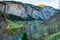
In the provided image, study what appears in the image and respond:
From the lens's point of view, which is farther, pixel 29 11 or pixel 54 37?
pixel 29 11

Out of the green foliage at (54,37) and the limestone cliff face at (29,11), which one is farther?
the limestone cliff face at (29,11)

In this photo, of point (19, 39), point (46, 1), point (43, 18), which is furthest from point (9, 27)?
point (46, 1)

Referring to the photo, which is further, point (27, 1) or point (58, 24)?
point (27, 1)

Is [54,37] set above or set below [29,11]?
below

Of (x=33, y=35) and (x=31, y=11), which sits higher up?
(x=31, y=11)

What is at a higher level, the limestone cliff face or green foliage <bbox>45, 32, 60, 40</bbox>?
the limestone cliff face

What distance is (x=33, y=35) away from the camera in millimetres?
1736

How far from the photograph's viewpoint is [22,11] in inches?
72.6

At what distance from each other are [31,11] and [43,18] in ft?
0.58

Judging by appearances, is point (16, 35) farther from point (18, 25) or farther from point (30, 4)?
point (30, 4)

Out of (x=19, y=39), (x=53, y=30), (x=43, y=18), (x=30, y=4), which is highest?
(x=30, y=4)

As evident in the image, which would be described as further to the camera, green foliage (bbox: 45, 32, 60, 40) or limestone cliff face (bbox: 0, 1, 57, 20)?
limestone cliff face (bbox: 0, 1, 57, 20)

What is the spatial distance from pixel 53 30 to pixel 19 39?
0.42m

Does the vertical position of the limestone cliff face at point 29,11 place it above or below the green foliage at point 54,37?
above
